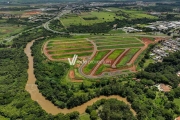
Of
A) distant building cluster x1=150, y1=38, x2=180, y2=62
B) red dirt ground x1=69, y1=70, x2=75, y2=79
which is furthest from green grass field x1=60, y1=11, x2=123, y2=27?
red dirt ground x1=69, y1=70, x2=75, y2=79

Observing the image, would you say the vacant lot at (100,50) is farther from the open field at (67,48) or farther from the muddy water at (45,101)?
the muddy water at (45,101)

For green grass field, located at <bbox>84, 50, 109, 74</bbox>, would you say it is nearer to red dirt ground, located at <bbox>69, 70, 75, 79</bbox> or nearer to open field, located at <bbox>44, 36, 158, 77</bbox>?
open field, located at <bbox>44, 36, 158, 77</bbox>

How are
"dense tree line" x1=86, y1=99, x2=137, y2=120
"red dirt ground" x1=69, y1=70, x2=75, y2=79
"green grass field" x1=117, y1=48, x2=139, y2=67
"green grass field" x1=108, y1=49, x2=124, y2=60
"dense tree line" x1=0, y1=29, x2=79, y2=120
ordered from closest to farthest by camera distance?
"dense tree line" x1=86, y1=99, x2=137, y2=120, "dense tree line" x1=0, y1=29, x2=79, y2=120, "red dirt ground" x1=69, y1=70, x2=75, y2=79, "green grass field" x1=117, y1=48, x2=139, y2=67, "green grass field" x1=108, y1=49, x2=124, y2=60

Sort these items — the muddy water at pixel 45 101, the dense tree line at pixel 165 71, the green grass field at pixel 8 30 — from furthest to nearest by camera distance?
the green grass field at pixel 8 30 < the dense tree line at pixel 165 71 < the muddy water at pixel 45 101

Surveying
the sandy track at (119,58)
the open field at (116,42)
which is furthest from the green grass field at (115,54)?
the open field at (116,42)

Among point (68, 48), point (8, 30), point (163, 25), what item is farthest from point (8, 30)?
point (163, 25)
